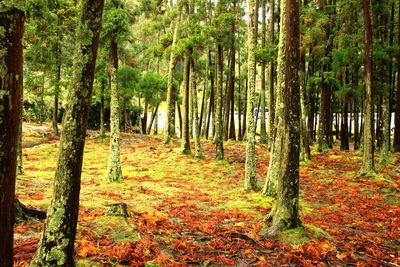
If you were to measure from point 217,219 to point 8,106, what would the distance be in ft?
26.7

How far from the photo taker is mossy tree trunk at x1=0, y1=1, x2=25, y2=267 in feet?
10.2

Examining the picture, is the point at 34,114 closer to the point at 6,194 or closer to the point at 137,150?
the point at 137,150

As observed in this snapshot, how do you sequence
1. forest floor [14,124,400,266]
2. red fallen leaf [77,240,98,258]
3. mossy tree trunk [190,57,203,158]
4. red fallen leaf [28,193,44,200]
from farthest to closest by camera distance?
mossy tree trunk [190,57,203,158]
red fallen leaf [28,193,44,200]
forest floor [14,124,400,266]
red fallen leaf [77,240,98,258]

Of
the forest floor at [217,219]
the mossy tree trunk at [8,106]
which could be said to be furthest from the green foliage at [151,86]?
the mossy tree trunk at [8,106]

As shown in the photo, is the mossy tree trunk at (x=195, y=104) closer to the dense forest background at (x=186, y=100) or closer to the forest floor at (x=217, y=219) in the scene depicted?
the dense forest background at (x=186, y=100)

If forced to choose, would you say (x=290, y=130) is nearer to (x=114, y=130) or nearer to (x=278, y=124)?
(x=278, y=124)

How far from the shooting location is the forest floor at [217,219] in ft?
22.5

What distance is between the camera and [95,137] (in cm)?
3147

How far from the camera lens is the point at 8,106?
314 centimetres

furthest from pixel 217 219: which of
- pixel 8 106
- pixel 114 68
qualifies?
pixel 114 68

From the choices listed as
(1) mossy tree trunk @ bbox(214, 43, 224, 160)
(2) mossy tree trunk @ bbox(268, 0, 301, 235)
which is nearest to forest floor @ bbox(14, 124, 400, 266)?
(2) mossy tree trunk @ bbox(268, 0, 301, 235)

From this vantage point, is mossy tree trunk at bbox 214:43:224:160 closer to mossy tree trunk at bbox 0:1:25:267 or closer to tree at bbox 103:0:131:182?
tree at bbox 103:0:131:182

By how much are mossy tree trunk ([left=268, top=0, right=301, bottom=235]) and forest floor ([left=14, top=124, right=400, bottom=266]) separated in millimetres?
470

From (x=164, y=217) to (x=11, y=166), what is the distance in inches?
267
